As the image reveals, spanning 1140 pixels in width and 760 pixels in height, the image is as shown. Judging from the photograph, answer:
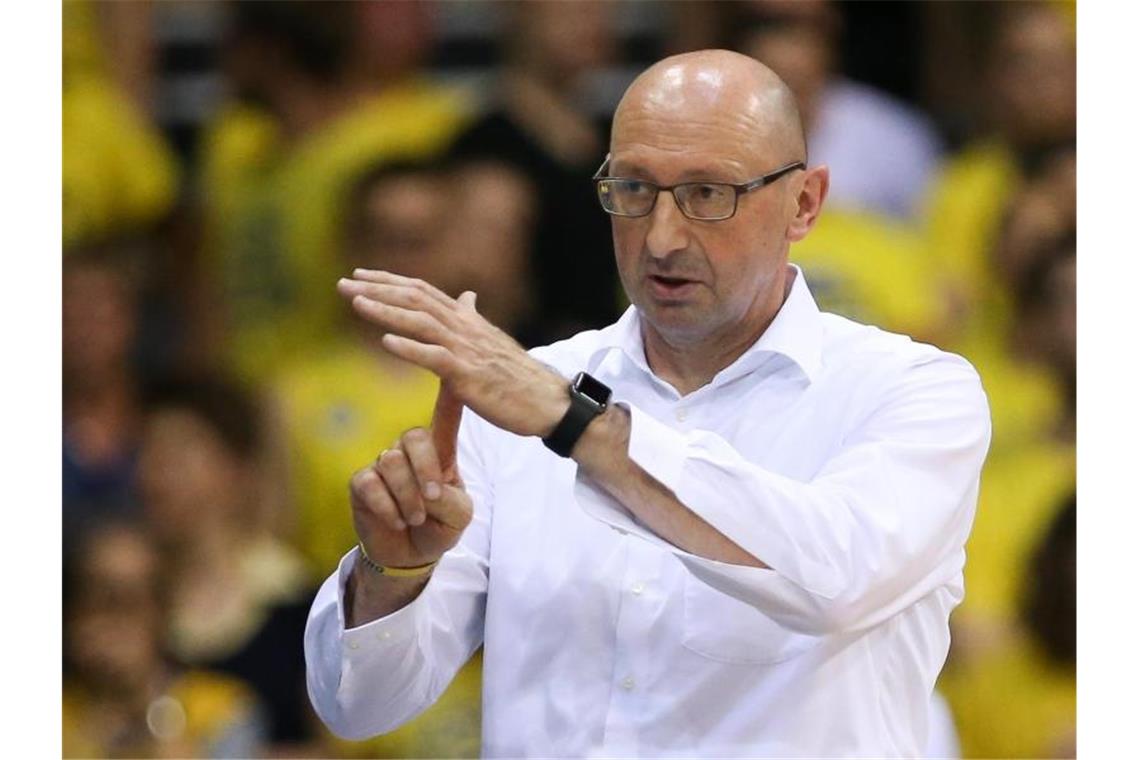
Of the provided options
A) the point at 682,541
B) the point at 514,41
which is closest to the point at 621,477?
the point at 682,541

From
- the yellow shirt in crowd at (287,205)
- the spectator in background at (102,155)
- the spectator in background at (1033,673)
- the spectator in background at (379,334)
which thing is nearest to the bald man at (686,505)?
the spectator in background at (379,334)

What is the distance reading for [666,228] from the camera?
2000mm

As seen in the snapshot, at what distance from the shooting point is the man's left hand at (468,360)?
176 cm

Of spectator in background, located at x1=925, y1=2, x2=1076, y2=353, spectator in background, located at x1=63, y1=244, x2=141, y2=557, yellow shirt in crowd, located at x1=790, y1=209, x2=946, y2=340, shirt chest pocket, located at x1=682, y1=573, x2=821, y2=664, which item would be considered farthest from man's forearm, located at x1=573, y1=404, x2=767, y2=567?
spectator in background, located at x1=63, y1=244, x2=141, y2=557

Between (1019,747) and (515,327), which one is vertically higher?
(515,327)

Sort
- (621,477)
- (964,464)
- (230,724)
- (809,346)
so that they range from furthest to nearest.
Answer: (230,724) → (809,346) → (964,464) → (621,477)

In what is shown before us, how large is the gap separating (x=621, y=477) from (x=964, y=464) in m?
0.43

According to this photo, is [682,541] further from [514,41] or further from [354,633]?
[514,41]

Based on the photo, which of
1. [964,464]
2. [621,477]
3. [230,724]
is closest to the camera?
[621,477]

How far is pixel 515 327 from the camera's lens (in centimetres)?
375

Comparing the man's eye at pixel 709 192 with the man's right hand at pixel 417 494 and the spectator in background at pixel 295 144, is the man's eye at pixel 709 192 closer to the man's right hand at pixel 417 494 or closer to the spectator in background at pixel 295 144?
the man's right hand at pixel 417 494

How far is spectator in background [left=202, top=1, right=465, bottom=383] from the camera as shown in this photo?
12.9 feet

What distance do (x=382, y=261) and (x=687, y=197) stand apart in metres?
1.94

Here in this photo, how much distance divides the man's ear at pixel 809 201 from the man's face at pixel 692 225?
0.08m
